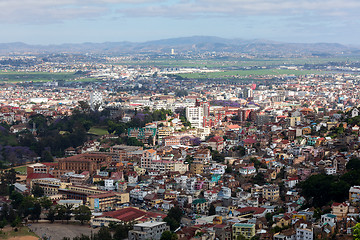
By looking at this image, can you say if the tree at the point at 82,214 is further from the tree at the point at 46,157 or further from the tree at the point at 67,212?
the tree at the point at 46,157

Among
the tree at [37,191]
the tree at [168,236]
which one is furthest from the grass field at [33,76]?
the tree at [168,236]

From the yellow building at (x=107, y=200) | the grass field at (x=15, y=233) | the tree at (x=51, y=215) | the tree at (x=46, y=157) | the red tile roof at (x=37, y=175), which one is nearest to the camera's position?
the grass field at (x=15, y=233)

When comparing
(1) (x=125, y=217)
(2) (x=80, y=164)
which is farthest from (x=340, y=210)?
(2) (x=80, y=164)

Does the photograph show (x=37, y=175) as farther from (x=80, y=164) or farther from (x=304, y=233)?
(x=304, y=233)

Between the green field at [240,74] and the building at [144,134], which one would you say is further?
the green field at [240,74]

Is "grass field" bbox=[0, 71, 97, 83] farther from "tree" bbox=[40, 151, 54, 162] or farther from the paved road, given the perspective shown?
the paved road

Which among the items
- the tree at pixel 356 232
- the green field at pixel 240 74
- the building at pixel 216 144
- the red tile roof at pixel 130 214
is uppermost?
the tree at pixel 356 232
